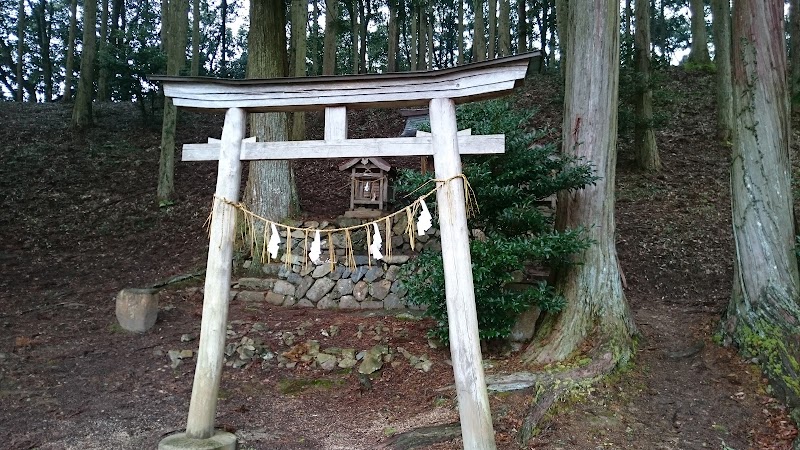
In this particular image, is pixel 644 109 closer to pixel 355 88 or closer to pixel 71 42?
pixel 355 88

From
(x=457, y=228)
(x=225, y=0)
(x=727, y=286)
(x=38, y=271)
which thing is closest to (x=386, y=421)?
(x=457, y=228)

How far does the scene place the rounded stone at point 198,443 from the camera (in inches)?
158

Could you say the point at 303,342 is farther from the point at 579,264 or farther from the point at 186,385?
the point at 579,264

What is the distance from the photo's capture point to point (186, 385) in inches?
225

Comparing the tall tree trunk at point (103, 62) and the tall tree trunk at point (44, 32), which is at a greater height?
the tall tree trunk at point (44, 32)

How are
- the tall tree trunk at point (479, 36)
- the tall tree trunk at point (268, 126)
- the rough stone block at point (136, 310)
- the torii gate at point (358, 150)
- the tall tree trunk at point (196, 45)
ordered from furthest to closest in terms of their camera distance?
the tall tree trunk at point (479, 36)
the tall tree trunk at point (196, 45)
the tall tree trunk at point (268, 126)
the rough stone block at point (136, 310)
the torii gate at point (358, 150)

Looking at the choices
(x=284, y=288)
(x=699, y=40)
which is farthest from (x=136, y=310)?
(x=699, y=40)

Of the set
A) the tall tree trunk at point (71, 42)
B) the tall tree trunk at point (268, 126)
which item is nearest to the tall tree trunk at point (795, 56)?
the tall tree trunk at point (268, 126)

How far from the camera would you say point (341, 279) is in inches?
305

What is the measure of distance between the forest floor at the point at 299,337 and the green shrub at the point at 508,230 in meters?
0.69

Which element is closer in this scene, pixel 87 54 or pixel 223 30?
pixel 87 54

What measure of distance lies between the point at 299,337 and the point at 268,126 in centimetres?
353

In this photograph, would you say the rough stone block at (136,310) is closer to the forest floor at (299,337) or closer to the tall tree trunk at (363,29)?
the forest floor at (299,337)

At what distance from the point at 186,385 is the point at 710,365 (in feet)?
17.0
